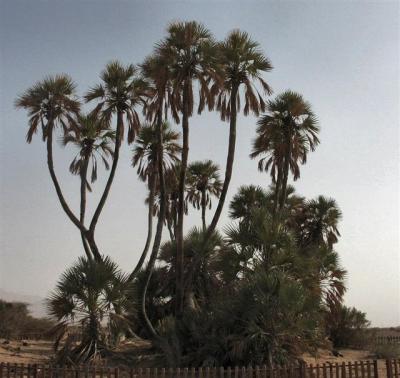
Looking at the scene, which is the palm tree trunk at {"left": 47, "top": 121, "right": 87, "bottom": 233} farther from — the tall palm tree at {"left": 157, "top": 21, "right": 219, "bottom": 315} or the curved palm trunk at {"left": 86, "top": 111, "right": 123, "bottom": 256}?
the tall palm tree at {"left": 157, "top": 21, "right": 219, "bottom": 315}

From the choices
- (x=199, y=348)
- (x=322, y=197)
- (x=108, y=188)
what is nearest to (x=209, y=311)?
(x=199, y=348)

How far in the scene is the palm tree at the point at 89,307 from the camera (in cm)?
1967

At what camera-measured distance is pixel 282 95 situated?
31219 millimetres

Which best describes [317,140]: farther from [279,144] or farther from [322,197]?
[322,197]

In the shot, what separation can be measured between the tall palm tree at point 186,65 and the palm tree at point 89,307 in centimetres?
607

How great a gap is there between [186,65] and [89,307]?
12.8m

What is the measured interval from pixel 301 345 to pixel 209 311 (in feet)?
13.2

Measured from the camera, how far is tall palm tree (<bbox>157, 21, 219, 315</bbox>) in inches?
1028

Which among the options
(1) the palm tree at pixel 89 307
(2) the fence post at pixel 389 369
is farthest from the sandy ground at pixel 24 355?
(2) the fence post at pixel 389 369

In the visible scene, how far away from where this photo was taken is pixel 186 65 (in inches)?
1032

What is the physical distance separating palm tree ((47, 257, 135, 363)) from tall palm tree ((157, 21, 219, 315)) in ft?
19.9

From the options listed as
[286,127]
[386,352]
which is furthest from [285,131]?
[386,352]

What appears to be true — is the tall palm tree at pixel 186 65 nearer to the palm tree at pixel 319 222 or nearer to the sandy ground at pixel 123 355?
the sandy ground at pixel 123 355

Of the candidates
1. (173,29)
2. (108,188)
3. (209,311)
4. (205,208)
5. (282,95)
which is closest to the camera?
(209,311)
